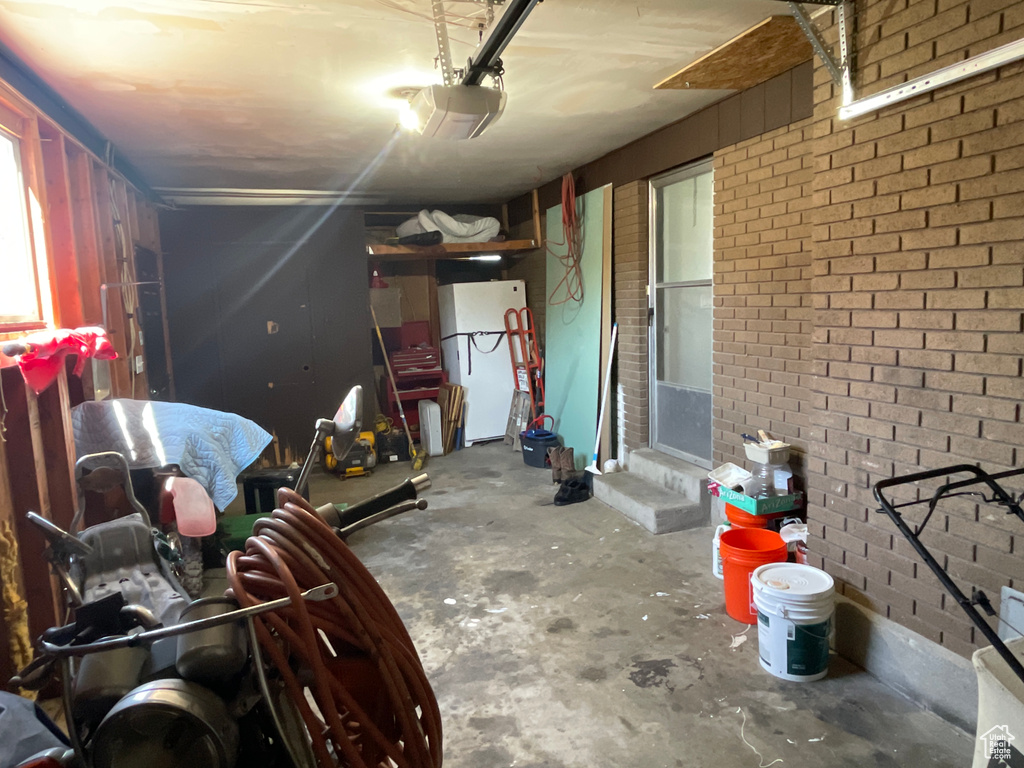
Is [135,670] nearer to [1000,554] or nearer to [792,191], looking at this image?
[1000,554]

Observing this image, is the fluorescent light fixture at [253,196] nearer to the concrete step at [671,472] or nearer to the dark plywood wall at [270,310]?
the dark plywood wall at [270,310]

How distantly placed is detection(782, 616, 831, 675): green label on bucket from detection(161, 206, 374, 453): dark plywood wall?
16.1 ft

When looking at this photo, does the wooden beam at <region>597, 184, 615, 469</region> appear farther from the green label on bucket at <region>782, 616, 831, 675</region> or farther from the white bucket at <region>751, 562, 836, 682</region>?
the green label on bucket at <region>782, 616, 831, 675</region>

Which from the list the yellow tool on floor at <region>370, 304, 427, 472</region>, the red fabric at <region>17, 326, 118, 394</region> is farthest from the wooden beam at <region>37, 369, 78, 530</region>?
the yellow tool on floor at <region>370, 304, 427, 472</region>

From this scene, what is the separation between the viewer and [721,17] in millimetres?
2527

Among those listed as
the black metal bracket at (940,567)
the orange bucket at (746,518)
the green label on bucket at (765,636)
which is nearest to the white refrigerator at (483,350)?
the orange bucket at (746,518)

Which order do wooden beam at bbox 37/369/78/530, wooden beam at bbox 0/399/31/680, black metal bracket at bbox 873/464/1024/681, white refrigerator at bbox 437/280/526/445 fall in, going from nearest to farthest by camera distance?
1. black metal bracket at bbox 873/464/1024/681
2. wooden beam at bbox 0/399/31/680
3. wooden beam at bbox 37/369/78/530
4. white refrigerator at bbox 437/280/526/445

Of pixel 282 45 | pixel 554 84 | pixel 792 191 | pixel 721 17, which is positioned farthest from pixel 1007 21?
pixel 282 45

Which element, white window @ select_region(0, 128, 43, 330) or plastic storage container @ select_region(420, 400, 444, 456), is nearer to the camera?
white window @ select_region(0, 128, 43, 330)

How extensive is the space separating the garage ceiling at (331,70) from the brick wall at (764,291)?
1.79ft

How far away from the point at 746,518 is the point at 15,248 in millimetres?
3646

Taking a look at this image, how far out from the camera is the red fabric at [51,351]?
7.73 feet

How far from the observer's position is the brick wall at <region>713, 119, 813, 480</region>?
10.7 feet

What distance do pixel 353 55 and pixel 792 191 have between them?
2273mm
